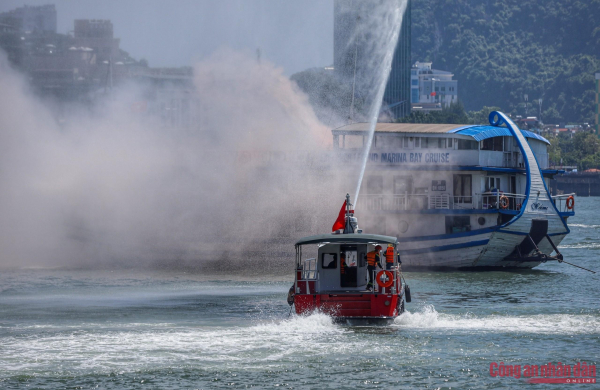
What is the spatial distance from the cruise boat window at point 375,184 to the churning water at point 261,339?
42.8 ft

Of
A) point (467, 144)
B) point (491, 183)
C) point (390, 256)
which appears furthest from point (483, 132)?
point (390, 256)

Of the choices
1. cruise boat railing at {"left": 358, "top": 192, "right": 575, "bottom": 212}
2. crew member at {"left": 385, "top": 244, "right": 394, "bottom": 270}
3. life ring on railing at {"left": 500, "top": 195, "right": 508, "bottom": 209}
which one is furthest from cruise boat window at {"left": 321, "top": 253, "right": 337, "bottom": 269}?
Result: life ring on railing at {"left": 500, "top": 195, "right": 508, "bottom": 209}

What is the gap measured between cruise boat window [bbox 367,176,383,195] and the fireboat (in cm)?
2308

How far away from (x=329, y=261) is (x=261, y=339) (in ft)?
17.3

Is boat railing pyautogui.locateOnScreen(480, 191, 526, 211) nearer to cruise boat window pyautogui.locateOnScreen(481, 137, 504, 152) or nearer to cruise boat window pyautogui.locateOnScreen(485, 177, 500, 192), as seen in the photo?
cruise boat window pyautogui.locateOnScreen(485, 177, 500, 192)

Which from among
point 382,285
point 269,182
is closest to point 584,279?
point 269,182

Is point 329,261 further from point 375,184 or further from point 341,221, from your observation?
point 375,184

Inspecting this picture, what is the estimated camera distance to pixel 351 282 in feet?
121

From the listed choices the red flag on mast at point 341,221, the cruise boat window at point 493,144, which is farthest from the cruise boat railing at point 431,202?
the red flag on mast at point 341,221

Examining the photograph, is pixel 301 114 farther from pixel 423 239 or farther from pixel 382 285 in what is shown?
pixel 382 285

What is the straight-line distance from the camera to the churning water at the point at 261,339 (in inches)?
1121

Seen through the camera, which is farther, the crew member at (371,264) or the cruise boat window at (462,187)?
the cruise boat window at (462,187)

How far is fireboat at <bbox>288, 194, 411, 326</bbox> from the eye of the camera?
34969 millimetres

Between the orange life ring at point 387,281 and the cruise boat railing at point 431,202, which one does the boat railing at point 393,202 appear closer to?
the cruise boat railing at point 431,202
